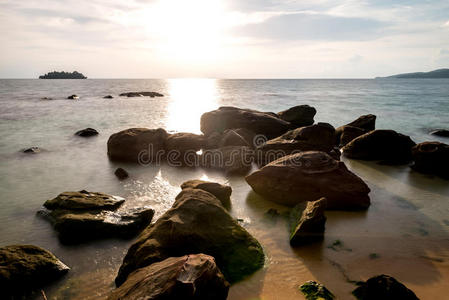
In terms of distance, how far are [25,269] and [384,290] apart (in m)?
6.18

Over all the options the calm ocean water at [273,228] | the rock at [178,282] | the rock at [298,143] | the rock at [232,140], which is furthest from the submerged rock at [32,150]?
the rock at [178,282]

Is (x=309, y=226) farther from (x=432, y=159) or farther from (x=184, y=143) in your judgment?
(x=184, y=143)

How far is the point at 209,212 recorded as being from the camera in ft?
20.2

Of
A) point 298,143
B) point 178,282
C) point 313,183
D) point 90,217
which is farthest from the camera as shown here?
point 298,143

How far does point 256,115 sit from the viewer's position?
1703 cm

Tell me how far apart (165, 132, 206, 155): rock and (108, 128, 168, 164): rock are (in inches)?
17.9

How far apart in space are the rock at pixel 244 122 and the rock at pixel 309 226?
33.2ft

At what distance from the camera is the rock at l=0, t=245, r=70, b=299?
502 cm

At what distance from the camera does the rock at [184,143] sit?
14.2 m

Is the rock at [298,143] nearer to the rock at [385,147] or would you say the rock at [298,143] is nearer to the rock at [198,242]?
the rock at [385,147]

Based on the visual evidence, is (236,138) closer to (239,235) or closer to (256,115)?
(256,115)

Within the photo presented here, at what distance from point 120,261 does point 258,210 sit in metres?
3.99

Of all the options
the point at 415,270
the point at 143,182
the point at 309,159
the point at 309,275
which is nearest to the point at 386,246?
the point at 415,270

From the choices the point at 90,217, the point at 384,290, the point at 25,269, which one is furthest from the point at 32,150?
the point at 384,290
